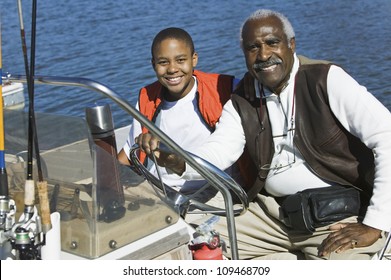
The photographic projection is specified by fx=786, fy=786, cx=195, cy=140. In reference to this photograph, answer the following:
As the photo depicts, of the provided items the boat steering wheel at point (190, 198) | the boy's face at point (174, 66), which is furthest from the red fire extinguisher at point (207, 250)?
the boy's face at point (174, 66)

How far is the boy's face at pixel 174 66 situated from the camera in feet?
11.9

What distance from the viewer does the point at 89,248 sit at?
2377mm

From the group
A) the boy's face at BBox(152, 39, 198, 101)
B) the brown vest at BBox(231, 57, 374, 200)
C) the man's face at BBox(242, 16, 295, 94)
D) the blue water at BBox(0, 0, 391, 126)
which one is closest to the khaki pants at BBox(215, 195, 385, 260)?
the brown vest at BBox(231, 57, 374, 200)

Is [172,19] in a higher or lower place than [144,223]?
higher

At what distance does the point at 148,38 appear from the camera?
12.6m

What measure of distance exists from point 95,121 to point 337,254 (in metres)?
1.05

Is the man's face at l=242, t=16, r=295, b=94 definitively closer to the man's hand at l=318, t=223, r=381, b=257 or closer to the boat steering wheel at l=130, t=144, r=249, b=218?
the boat steering wheel at l=130, t=144, r=249, b=218

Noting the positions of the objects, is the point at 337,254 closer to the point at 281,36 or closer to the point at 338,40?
the point at 281,36

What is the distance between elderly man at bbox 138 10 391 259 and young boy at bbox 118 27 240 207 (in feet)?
0.78

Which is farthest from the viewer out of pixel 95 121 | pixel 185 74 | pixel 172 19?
pixel 172 19

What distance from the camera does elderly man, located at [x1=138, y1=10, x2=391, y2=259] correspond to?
296 cm

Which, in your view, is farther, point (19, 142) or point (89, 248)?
point (19, 142)

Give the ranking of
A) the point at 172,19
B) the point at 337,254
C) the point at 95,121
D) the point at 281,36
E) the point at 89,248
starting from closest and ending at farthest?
the point at 89,248
the point at 95,121
the point at 337,254
the point at 281,36
the point at 172,19

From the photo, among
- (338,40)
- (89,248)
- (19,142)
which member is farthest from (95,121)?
(338,40)
